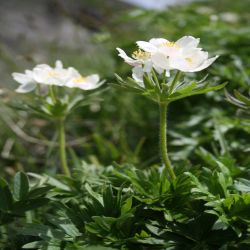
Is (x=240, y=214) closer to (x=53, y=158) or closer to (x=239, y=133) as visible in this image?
(x=239, y=133)

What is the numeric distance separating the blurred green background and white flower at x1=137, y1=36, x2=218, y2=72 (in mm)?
258

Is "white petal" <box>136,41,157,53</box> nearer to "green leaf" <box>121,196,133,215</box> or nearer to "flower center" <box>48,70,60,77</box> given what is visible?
"green leaf" <box>121,196,133,215</box>

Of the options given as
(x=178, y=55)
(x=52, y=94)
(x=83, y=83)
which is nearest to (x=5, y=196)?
(x=52, y=94)

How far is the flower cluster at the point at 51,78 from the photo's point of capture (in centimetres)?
132

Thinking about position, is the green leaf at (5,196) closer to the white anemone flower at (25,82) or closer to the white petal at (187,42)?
the white anemone flower at (25,82)

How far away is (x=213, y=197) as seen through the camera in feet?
3.19

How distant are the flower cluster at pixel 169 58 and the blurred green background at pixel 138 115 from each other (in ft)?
0.85

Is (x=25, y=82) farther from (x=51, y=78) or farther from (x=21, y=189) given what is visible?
(x=21, y=189)

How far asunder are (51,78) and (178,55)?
433 mm

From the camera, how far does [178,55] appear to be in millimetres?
1003

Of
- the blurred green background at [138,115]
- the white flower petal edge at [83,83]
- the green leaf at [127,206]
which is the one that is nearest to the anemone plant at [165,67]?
the green leaf at [127,206]

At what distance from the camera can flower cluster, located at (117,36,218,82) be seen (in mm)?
990

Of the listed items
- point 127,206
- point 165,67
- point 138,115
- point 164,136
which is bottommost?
point 127,206

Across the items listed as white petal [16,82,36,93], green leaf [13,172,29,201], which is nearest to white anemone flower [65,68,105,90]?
white petal [16,82,36,93]
